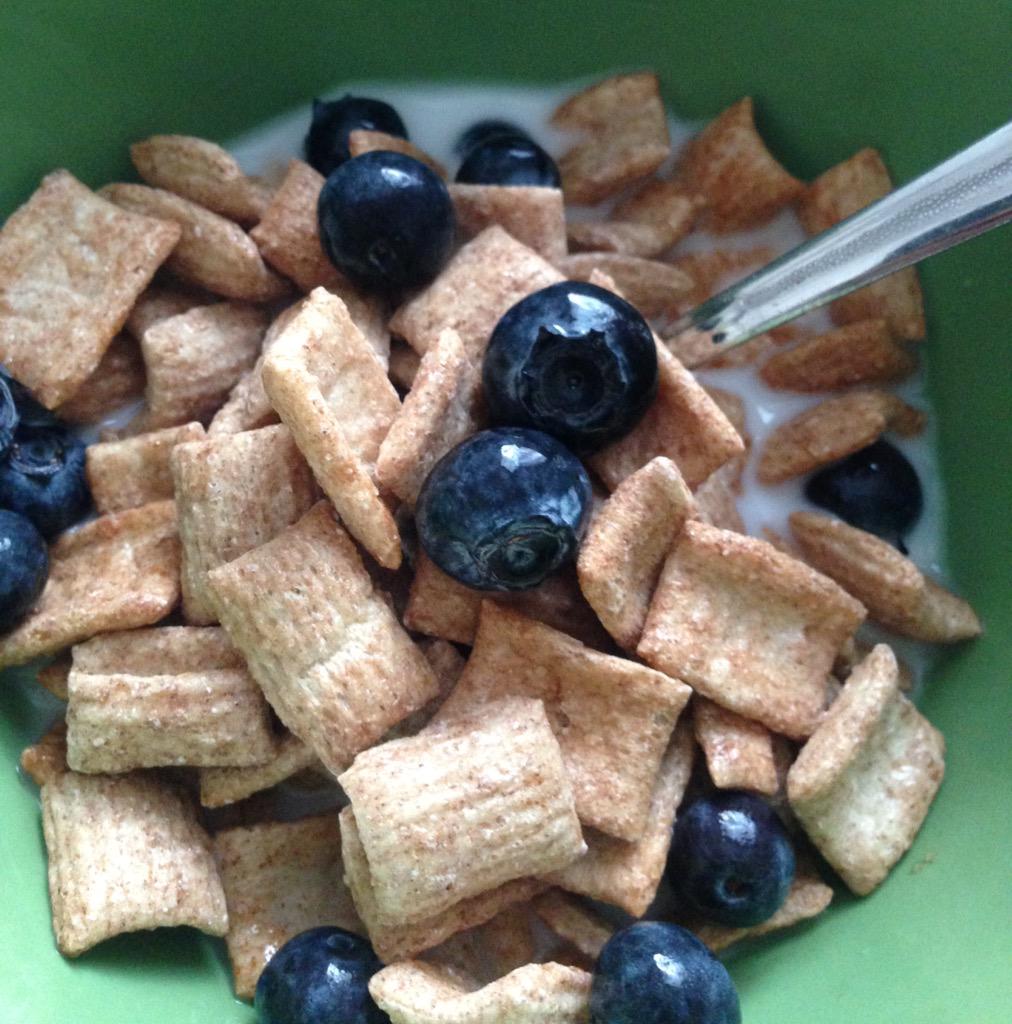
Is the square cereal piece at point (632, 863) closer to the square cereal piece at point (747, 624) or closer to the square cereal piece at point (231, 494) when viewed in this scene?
the square cereal piece at point (747, 624)

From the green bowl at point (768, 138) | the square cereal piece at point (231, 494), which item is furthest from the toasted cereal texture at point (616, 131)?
the square cereal piece at point (231, 494)

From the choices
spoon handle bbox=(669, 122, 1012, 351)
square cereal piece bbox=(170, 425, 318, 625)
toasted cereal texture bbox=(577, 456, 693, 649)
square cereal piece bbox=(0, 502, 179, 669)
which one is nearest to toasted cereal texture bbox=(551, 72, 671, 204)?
spoon handle bbox=(669, 122, 1012, 351)

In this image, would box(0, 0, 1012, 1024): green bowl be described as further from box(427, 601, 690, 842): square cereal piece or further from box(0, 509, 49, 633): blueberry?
box(427, 601, 690, 842): square cereal piece

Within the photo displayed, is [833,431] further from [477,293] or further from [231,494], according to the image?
[231,494]

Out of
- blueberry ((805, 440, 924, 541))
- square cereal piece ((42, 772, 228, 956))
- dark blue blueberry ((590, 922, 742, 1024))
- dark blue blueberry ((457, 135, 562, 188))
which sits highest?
dark blue blueberry ((457, 135, 562, 188))

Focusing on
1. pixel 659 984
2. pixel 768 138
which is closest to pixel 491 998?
pixel 659 984

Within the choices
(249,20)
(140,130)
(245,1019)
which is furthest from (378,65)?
(245,1019)

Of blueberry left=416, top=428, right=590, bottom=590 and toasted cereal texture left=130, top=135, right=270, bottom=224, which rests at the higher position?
→ toasted cereal texture left=130, top=135, right=270, bottom=224
